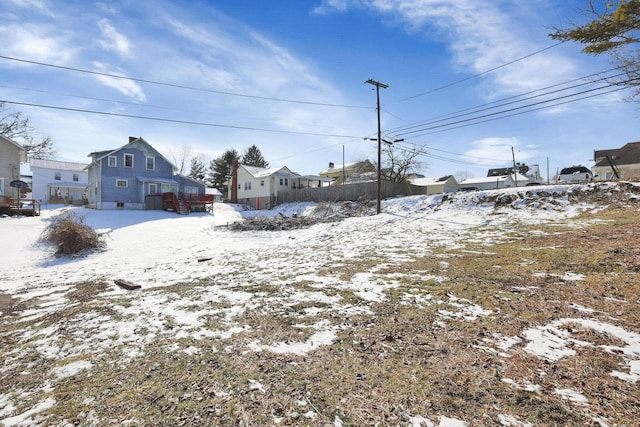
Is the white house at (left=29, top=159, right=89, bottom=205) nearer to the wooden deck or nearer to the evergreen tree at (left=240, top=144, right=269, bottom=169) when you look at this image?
the wooden deck

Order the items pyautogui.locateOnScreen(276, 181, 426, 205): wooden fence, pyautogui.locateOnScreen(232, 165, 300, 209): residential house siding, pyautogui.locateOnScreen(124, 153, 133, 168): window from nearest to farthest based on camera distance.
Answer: pyautogui.locateOnScreen(276, 181, 426, 205): wooden fence → pyautogui.locateOnScreen(124, 153, 133, 168): window → pyautogui.locateOnScreen(232, 165, 300, 209): residential house siding

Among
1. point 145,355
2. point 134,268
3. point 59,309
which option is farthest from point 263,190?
point 145,355

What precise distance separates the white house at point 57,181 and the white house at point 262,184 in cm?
2314

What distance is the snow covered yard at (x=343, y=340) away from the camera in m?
2.47

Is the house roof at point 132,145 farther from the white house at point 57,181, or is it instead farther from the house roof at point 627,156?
the house roof at point 627,156

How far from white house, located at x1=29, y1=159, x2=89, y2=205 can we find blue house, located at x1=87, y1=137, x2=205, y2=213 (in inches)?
695

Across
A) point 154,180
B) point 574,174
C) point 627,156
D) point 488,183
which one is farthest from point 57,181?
point 574,174

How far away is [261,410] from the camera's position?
2.46m

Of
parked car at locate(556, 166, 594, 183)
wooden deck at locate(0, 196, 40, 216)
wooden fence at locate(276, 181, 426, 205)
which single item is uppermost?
parked car at locate(556, 166, 594, 183)

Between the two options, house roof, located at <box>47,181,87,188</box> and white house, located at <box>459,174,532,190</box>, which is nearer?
house roof, located at <box>47,181,87,188</box>

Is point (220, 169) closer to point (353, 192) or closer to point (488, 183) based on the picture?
point (353, 192)

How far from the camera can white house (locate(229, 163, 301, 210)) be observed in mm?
35844

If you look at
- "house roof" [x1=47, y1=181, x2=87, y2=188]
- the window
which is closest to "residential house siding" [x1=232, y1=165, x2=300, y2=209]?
the window

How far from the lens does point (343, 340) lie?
3.69 metres
